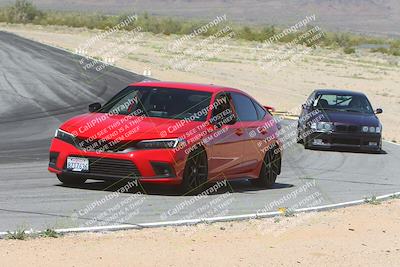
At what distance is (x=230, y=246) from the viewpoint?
878 cm

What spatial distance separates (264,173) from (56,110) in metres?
13.5

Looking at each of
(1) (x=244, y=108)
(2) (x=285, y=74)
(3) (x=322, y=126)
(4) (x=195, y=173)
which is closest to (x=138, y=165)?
(4) (x=195, y=173)

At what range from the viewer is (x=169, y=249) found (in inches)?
332

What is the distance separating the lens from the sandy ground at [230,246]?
310 inches

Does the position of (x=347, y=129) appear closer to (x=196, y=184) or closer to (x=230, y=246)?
(x=196, y=184)

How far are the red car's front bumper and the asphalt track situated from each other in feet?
0.82

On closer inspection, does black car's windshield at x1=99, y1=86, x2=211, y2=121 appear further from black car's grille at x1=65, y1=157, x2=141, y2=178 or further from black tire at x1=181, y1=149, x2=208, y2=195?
black car's grille at x1=65, y1=157, x2=141, y2=178

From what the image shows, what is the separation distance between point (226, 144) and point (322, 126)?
365 inches

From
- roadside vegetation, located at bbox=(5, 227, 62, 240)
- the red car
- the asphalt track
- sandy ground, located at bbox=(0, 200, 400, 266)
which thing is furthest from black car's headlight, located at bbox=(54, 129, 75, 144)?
roadside vegetation, located at bbox=(5, 227, 62, 240)

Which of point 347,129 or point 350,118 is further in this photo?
point 350,118

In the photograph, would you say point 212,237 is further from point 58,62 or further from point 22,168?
Result: point 58,62

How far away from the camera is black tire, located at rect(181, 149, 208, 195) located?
39.0ft

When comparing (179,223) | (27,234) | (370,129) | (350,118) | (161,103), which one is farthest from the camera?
(350,118)

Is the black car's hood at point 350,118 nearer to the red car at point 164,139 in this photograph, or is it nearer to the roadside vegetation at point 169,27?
the red car at point 164,139
